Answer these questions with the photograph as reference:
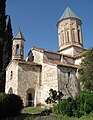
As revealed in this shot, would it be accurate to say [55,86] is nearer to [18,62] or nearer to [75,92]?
[75,92]

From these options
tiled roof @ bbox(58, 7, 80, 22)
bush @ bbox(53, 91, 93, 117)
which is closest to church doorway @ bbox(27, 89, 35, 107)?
bush @ bbox(53, 91, 93, 117)

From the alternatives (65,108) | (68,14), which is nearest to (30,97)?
(65,108)

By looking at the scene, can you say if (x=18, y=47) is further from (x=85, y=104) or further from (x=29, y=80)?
(x=85, y=104)

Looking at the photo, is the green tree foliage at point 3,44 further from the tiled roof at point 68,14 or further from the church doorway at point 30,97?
the tiled roof at point 68,14

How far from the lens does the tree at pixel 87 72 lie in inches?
1046

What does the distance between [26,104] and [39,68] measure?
5.38 meters

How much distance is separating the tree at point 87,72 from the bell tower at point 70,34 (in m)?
8.05

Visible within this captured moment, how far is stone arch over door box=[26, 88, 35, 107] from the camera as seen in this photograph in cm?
2856

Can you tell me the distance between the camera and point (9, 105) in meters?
18.3

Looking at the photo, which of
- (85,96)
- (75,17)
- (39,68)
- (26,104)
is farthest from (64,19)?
(85,96)

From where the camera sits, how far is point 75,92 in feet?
93.2

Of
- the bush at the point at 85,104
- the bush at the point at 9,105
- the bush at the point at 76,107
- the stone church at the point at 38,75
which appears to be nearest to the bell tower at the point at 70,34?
the stone church at the point at 38,75

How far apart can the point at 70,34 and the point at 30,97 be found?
14090 millimetres

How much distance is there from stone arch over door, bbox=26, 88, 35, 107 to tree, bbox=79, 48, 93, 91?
270 inches
